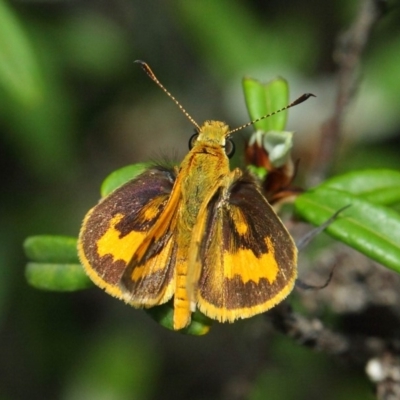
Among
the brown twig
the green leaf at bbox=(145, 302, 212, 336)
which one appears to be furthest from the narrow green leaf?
the brown twig

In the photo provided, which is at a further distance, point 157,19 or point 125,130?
point 125,130

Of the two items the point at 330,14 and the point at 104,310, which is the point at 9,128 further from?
the point at 330,14

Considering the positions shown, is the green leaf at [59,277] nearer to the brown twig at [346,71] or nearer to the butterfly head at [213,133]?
the butterfly head at [213,133]

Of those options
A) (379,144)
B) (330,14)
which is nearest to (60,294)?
(379,144)

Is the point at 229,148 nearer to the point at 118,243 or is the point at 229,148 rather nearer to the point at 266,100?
the point at 266,100

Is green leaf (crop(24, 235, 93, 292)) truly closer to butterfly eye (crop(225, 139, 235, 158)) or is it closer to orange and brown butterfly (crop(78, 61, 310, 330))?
orange and brown butterfly (crop(78, 61, 310, 330))

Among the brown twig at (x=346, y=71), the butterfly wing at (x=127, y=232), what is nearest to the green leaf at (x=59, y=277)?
the butterfly wing at (x=127, y=232)
